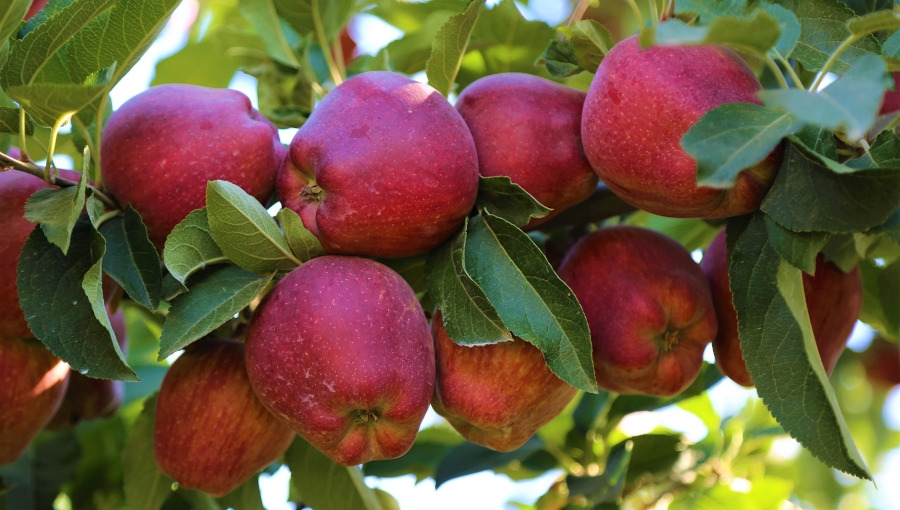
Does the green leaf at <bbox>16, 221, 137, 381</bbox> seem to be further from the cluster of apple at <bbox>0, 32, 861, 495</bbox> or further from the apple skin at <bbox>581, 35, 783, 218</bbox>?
the apple skin at <bbox>581, 35, 783, 218</bbox>

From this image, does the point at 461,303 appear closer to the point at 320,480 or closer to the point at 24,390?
the point at 320,480

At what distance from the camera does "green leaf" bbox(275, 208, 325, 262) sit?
1.05 metres

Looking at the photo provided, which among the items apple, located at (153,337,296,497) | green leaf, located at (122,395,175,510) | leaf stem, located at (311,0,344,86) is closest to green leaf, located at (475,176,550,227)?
apple, located at (153,337,296,497)

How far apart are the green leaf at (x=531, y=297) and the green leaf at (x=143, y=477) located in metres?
0.62

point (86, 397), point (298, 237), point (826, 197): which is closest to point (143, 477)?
point (86, 397)

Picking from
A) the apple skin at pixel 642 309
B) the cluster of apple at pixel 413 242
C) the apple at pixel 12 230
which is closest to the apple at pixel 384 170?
the cluster of apple at pixel 413 242

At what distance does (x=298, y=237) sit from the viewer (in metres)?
1.07

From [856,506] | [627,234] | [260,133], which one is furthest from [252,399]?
[856,506]

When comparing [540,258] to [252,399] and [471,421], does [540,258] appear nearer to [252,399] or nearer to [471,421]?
[471,421]

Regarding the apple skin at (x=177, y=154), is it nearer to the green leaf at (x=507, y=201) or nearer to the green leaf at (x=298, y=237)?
the green leaf at (x=298, y=237)

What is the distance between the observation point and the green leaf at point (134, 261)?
1019mm

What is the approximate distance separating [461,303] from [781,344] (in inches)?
14.1

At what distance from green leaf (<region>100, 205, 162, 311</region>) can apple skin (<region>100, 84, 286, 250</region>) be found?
0.04 meters

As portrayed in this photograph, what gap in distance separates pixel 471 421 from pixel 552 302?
0.61 ft
